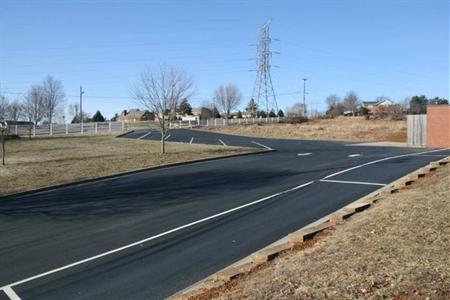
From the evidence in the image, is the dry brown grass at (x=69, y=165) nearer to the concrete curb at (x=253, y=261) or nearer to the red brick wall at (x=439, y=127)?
the concrete curb at (x=253, y=261)

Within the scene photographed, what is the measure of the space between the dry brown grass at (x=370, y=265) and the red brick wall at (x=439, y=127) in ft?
109

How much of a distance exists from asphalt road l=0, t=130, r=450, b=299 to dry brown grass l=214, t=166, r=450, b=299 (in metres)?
1.49

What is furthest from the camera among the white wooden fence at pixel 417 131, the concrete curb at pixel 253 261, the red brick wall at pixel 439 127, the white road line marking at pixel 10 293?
the white wooden fence at pixel 417 131

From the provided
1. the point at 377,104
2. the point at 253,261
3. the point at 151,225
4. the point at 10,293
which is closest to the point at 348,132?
the point at 151,225

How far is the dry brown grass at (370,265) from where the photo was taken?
5.17 m

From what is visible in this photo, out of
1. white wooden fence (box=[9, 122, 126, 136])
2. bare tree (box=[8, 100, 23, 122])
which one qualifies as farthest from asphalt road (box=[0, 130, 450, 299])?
bare tree (box=[8, 100, 23, 122])

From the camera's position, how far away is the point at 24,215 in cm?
1243

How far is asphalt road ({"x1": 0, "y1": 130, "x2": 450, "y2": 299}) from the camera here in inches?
287

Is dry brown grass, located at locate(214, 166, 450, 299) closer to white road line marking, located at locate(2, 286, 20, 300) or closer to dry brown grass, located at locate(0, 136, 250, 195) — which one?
white road line marking, located at locate(2, 286, 20, 300)

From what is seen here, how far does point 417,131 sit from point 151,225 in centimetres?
3434

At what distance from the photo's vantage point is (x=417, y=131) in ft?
133

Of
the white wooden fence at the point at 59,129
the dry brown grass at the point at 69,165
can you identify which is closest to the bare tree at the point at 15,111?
the white wooden fence at the point at 59,129

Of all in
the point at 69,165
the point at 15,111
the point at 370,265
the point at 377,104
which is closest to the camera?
the point at 370,265

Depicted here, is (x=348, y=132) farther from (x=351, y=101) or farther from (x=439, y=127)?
(x=351, y=101)
